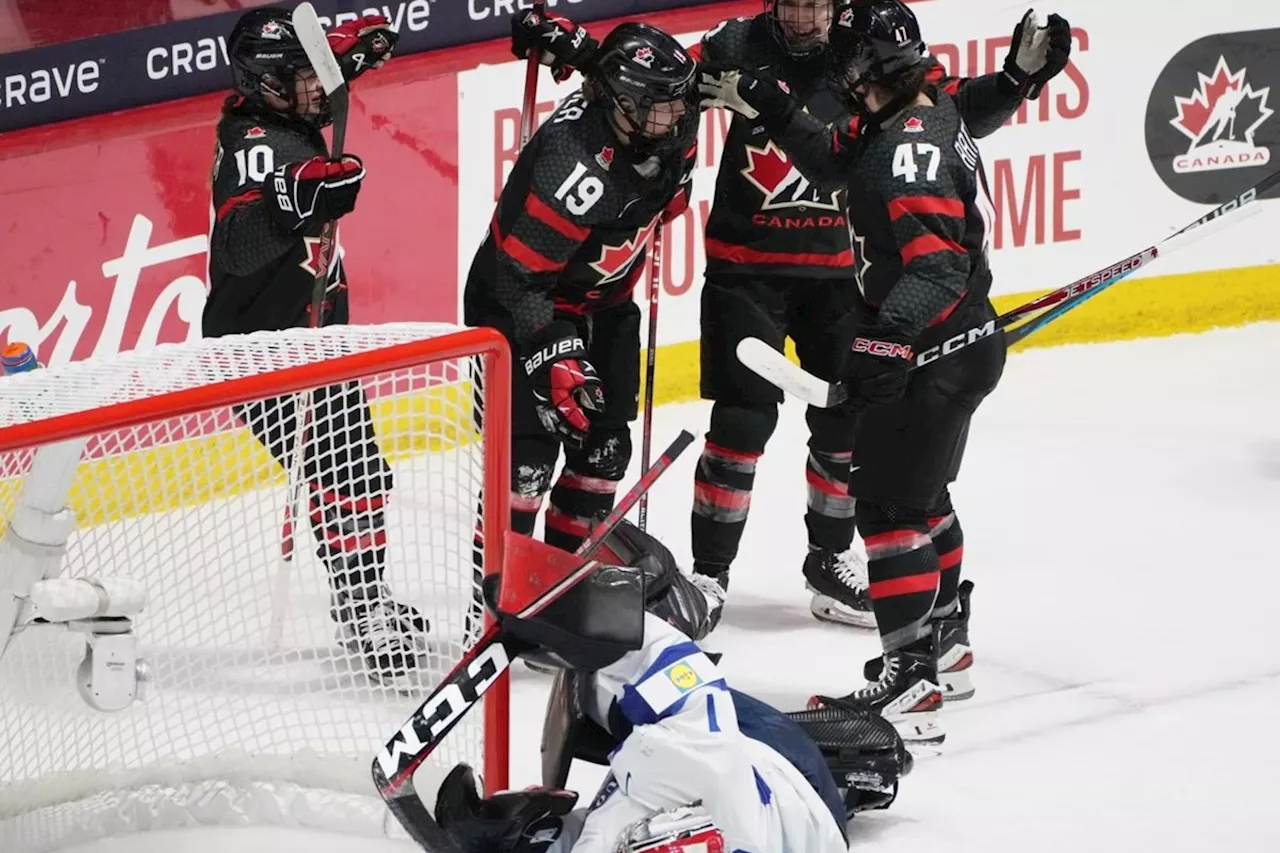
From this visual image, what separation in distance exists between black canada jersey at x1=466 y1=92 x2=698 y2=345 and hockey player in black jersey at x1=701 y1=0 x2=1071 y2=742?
0.37 metres

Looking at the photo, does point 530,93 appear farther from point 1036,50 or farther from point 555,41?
point 1036,50

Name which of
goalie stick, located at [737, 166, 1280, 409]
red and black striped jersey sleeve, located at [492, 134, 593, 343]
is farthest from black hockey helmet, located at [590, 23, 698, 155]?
goalie stick, located at [737, 166, 1280, 409]

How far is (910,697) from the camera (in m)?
3.14

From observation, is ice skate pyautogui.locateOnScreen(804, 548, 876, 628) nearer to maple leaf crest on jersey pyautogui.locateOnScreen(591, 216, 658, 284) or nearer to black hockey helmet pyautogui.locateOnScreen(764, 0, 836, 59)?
maple leaf crest on jersey pyautogui.locateOnScreen(591, 216, 658, 284)

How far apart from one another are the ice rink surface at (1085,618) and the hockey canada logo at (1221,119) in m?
0.50

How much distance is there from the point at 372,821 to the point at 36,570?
622 millimetres

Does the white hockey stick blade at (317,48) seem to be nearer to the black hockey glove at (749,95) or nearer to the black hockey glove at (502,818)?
the black hockey glove at (749,95)

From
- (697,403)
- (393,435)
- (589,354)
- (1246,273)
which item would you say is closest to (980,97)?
(589,354)

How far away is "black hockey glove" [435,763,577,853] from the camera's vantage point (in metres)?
2.39

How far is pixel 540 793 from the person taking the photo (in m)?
2.43

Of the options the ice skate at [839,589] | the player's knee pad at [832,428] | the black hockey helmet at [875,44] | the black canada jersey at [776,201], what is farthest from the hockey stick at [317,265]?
the ice skate at [839,589]

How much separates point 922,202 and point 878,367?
0.26 m

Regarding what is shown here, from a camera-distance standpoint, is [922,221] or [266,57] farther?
[266,57]

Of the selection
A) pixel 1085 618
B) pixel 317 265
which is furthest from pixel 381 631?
pixel 1085 618
